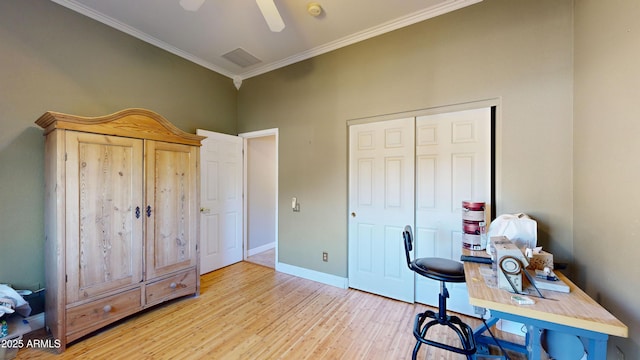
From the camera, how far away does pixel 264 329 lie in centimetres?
219

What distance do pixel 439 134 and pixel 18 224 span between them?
3997mm

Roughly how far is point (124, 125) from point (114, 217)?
831mm

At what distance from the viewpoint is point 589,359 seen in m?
1.09

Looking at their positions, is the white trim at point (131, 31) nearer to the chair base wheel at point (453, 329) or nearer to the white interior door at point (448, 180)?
the white interior door at point (448, 180)

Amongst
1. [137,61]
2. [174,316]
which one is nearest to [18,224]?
[174,316]

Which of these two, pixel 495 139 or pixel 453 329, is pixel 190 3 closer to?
pixel 495 139

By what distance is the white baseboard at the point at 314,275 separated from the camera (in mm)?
3070

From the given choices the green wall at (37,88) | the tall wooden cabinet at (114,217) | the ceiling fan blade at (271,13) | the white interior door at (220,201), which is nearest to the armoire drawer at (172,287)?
the tall wooden cabinet at (114,217)

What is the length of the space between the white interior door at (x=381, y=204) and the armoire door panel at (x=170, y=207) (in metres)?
1.86

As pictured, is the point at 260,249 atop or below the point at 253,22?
below

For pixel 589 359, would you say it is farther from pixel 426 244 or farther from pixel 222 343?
pixel 222 343

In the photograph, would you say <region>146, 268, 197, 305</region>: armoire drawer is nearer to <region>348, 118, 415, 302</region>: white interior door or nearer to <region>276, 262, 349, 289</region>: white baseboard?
<region>276, 262, 349, 289</region>: white baseboard

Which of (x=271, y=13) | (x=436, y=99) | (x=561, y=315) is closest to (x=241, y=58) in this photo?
(x=271, y=13)

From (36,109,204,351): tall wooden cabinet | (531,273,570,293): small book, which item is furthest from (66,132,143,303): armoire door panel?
(531,273,570,293): small book
